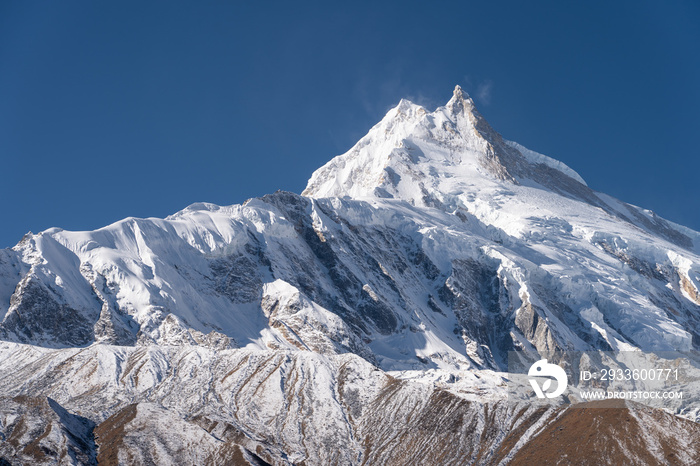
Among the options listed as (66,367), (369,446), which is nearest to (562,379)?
(369,446)

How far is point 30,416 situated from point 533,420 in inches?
3939

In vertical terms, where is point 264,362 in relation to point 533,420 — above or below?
above

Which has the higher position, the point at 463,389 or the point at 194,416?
the point at 463,389

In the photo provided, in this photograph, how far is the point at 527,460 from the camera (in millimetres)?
138500

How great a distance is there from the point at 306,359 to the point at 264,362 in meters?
10.5

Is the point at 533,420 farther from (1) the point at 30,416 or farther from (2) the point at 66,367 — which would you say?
(2) the point at 66,367

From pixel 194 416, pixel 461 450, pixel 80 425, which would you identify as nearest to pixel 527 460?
pixel 461 450

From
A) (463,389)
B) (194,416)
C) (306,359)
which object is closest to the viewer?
(194,416)

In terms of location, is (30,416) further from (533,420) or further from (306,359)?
(533,420)

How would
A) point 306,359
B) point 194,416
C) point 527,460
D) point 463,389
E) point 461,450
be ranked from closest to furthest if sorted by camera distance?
point 527,460, point 461,450, point 194,416, point 463,389, point 306,359

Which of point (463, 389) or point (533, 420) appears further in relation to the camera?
point (463, 389)

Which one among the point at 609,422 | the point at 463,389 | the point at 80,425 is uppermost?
the point at 463,389

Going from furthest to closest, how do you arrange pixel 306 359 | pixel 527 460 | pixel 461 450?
pixel 306 359
pixel 461 450
pixel 527 460

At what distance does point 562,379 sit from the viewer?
169 metres
